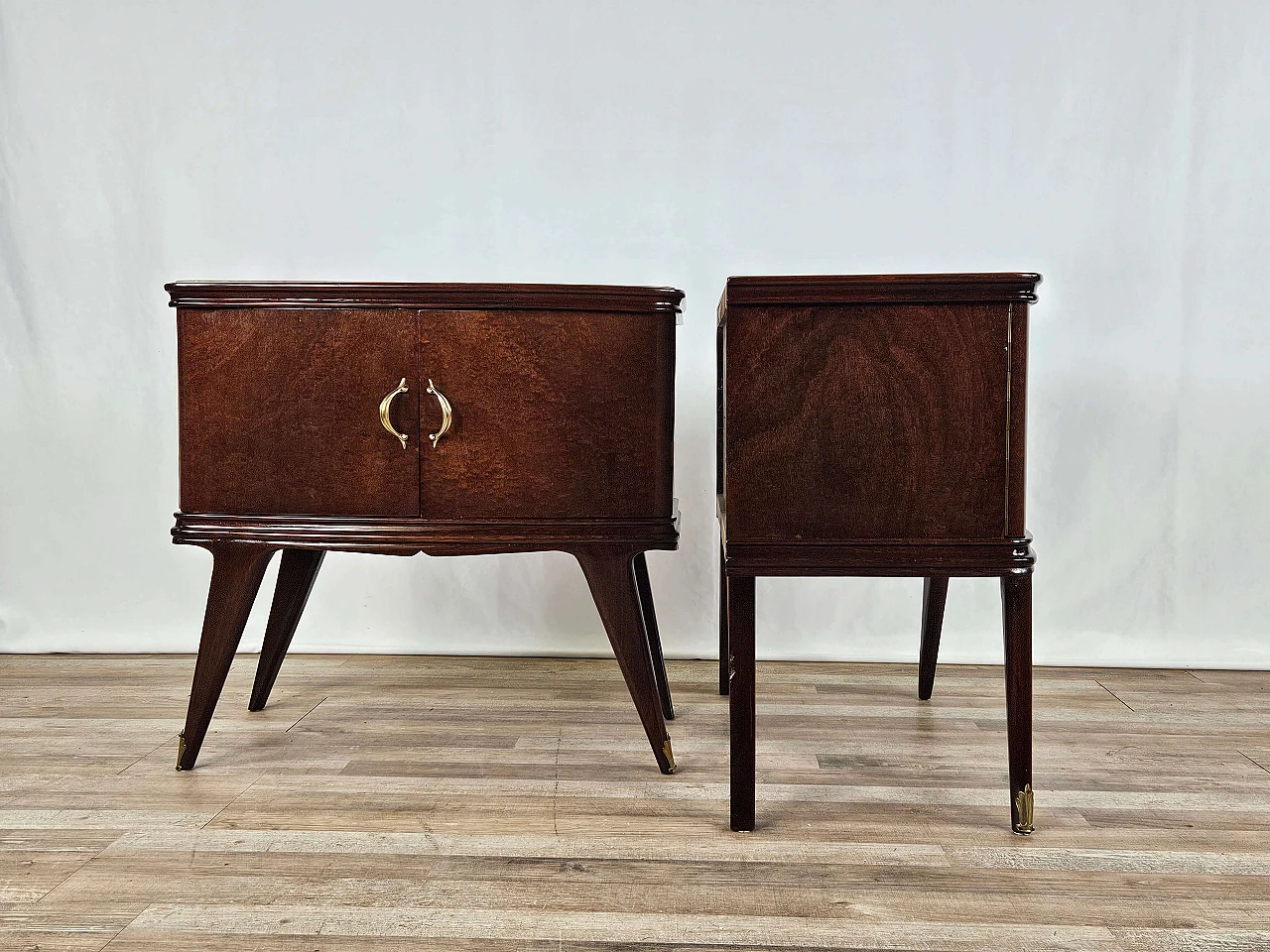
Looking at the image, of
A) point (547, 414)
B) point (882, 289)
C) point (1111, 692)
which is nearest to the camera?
point (882, 289)

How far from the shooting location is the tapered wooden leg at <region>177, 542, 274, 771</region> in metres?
1.53

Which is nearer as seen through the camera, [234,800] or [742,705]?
[742,705]

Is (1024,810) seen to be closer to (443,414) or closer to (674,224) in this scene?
(443,414)

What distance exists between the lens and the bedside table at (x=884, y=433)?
1250 mm

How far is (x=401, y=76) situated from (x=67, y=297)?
0.98 meters

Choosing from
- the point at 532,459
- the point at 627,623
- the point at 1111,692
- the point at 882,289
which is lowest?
the point at 1111,692

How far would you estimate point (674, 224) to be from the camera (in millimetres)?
2328

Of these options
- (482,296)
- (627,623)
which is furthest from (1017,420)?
(482,296)

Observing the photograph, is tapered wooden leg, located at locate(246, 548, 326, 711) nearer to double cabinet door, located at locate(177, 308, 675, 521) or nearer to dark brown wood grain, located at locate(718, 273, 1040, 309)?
double cabinet door, located at locate(177, 308, 675, 521)

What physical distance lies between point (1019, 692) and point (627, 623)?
0.56 metres

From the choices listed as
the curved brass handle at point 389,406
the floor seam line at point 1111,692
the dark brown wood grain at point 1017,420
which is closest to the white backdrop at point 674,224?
the floor seam line at point 1111,692

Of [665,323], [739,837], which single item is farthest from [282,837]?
[665,323]

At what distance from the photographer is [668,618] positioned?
7.77 feet

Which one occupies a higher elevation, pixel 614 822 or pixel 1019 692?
pixel 1019 692
